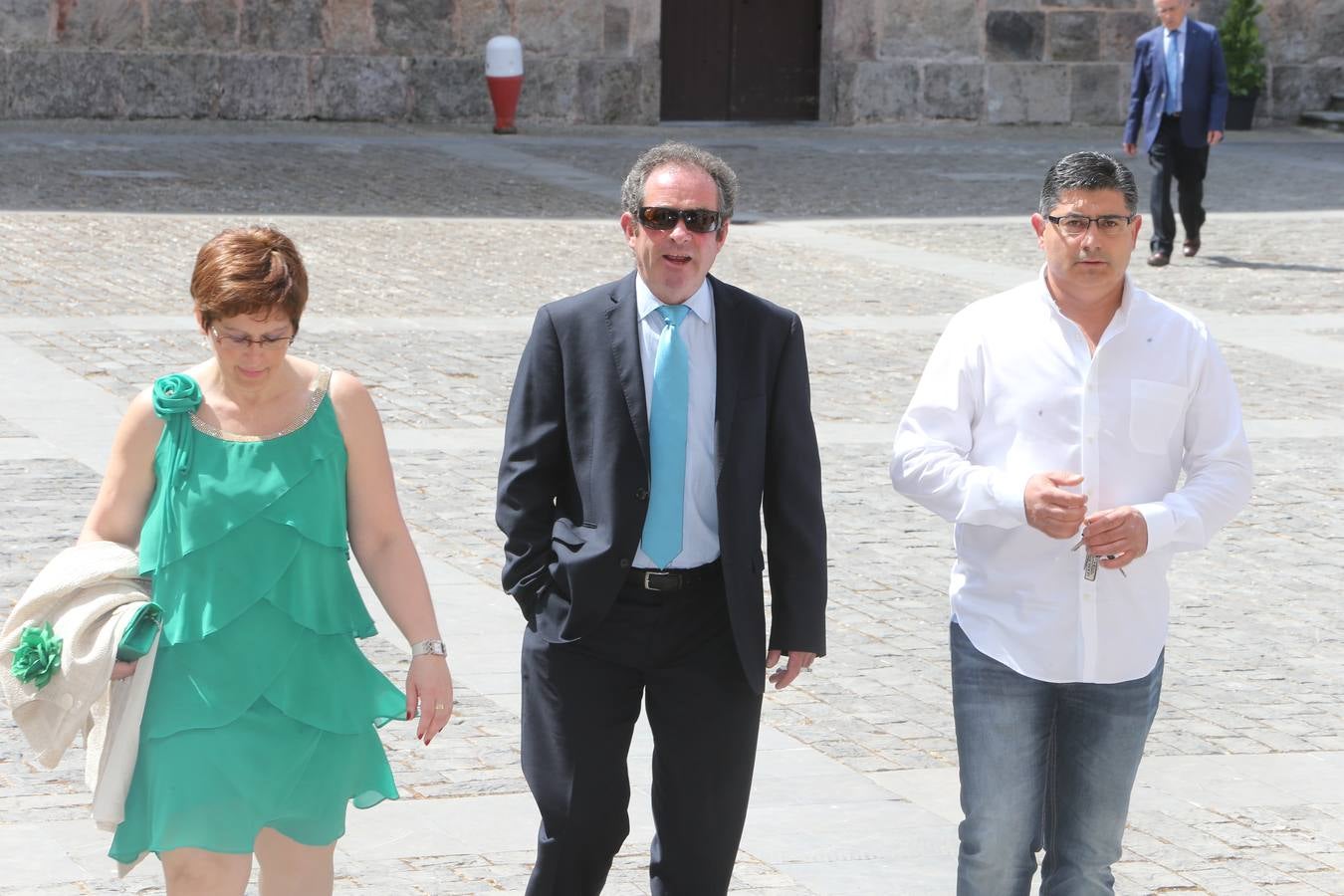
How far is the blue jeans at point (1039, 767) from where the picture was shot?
4.05 meters

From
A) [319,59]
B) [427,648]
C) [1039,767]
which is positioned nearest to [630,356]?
[427,648]

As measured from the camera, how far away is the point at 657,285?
4148 mm

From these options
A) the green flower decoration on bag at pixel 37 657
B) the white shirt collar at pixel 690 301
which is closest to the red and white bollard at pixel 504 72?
the white shirt collar at pixel 690 301

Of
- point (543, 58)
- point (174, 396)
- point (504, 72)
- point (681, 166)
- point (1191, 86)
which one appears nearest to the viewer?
point (174, 396)

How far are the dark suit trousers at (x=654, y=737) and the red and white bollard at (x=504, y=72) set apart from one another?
769 inches

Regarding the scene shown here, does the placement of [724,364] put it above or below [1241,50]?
below

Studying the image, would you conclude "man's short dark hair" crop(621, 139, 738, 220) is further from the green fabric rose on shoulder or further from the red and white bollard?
the red and white bollard

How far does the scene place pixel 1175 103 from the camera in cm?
1553

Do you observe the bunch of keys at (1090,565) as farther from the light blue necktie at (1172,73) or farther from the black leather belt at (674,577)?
the light blue necktie at (1172,73)

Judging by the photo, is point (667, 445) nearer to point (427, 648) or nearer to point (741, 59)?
point (427, 648)

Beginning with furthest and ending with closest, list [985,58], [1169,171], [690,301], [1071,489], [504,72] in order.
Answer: [985,58] → [504,72] → [1169,171] → [690,301] → [1071,489]

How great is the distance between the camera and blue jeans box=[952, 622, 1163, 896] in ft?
13.3

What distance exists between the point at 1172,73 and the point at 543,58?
33.4 feet

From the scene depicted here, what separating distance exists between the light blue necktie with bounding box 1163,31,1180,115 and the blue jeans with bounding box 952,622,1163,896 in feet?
39.5
